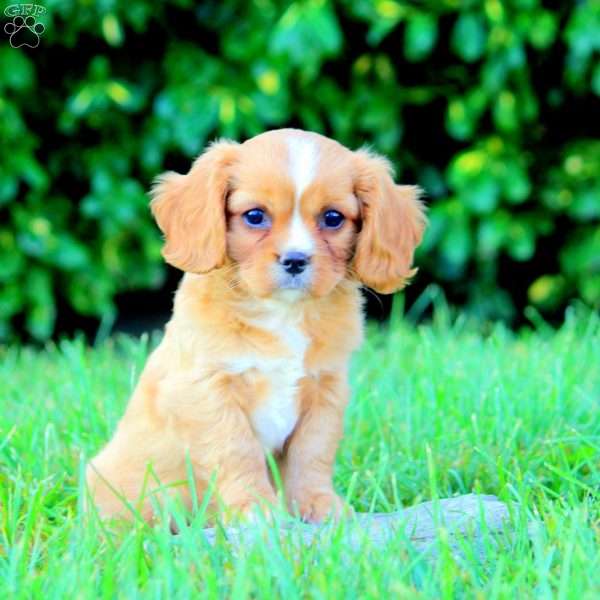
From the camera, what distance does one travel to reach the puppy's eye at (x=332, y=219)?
2.95 meters

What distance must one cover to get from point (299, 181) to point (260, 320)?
371 mm

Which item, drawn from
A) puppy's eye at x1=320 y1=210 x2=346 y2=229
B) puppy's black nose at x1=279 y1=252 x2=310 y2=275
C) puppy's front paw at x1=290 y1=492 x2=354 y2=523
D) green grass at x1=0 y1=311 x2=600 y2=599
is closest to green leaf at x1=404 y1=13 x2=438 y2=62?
green grass at x1=0 y1=311 x2=600 y2=599

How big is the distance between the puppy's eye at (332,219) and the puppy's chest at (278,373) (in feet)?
0.84

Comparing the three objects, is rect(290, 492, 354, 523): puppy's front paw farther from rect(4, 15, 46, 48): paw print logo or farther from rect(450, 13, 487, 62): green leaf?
rect(4, 15, 46, 48): paw print logo

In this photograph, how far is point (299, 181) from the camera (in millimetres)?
2867

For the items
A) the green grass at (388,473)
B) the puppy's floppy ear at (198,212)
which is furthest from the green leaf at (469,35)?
the puppy's floppy ear at (198,212)

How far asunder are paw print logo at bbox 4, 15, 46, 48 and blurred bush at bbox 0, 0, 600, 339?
0.05 metres

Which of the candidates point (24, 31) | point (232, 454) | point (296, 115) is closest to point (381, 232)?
point (232, 454)

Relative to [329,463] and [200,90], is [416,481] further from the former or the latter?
[200,90]

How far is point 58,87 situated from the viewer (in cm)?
629

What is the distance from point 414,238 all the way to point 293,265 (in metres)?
0.49

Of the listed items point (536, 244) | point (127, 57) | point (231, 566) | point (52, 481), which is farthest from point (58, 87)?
point (231, 566)

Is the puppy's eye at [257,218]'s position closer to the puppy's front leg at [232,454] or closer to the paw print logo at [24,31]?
the puppy's front leg at [232,454]

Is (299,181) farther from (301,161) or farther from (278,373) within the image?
(278,373)
